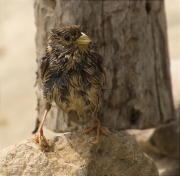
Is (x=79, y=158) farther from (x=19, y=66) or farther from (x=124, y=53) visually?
(x=19, y=66)

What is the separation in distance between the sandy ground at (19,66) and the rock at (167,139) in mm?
482

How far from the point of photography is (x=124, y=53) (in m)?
5.81

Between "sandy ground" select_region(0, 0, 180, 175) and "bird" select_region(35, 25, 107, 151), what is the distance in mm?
→ 2525

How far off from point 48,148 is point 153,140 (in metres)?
2.58

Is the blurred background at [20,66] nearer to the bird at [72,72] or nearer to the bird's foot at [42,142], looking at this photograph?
the bird at [72,72]

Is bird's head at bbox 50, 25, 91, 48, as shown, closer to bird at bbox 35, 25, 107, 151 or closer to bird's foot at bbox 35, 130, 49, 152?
bird at bbox 35, 25, 107, 151

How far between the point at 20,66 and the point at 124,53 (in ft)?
15.6

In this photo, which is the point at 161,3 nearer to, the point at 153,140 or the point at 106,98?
the point at 106,98

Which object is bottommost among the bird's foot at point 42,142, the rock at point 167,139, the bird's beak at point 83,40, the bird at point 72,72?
the rock at point 167,139

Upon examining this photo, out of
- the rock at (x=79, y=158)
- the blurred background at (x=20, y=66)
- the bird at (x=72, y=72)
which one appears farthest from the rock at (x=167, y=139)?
the bird at (x=72, y=72)

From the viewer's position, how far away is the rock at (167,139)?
6598 mm

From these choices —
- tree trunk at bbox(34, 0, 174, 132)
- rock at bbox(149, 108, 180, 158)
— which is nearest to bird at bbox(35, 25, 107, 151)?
tree trunk at bbox(34, 0, 174, 132)

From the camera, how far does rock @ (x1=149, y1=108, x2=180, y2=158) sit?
260 inches

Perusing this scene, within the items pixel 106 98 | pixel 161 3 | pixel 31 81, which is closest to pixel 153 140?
pixel 106 98
